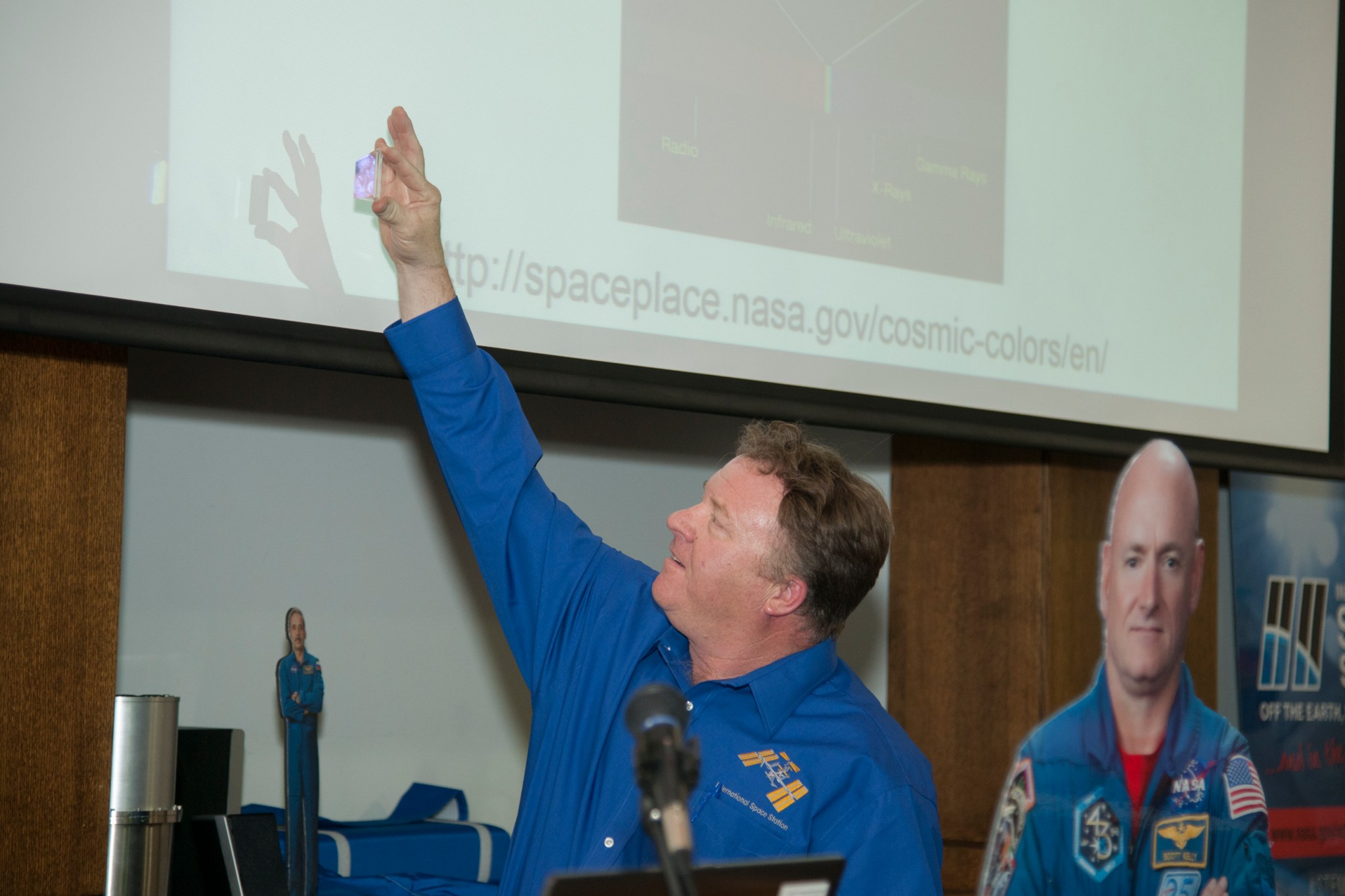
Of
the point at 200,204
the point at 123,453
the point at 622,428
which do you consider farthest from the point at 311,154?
the point at 622,428

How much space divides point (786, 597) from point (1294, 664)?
205 cm

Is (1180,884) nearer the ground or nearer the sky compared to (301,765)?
nearer the ground

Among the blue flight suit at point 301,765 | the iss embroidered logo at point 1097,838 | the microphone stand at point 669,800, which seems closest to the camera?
the microphone stand at point 669,800

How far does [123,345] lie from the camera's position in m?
1.72

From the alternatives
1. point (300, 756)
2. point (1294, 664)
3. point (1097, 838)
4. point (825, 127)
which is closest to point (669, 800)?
point (300, 756)

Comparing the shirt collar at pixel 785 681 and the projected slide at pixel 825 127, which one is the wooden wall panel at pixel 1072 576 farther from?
the shirt collar at pixel 785 681

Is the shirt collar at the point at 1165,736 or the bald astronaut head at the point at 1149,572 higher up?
the bald astronaut head at the point at 1149,572

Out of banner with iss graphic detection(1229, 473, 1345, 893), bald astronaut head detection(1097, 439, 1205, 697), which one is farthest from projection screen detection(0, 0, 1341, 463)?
banner with iss graphic detection(1229, 473, 1345, 893)

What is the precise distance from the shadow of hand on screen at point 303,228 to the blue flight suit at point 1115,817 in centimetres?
180

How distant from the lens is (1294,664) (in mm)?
3131

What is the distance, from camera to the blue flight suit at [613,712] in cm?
153

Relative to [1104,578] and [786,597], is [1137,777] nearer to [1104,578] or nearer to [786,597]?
[1104,578]

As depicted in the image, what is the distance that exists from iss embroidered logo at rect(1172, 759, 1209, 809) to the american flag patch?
2.7 inches

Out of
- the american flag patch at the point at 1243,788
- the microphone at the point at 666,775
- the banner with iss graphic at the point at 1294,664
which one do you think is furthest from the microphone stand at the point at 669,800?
the banner with iss graphic at the point at 1294,664
